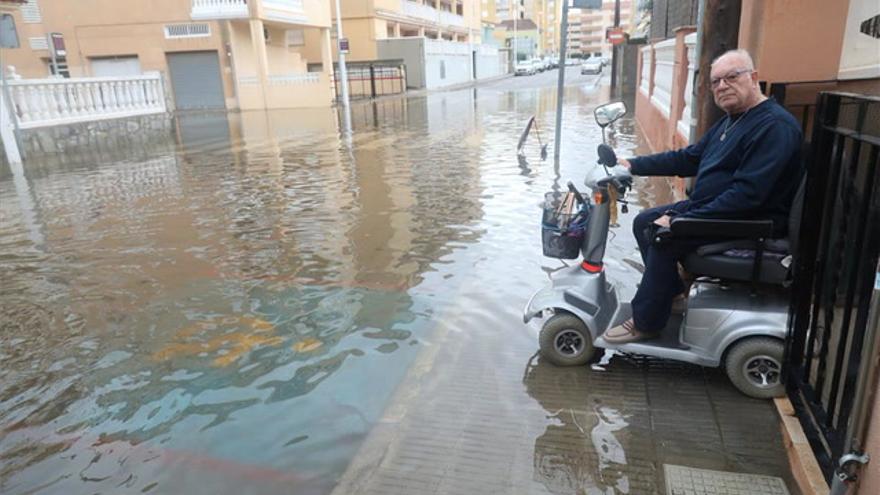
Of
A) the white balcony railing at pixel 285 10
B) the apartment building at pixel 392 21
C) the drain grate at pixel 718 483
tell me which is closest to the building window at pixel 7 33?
the drain grate at pixel 718 483

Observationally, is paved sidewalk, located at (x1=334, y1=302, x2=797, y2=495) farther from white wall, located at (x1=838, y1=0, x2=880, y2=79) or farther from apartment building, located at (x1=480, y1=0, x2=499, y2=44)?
apartment building, located at (x1=480, y1=0, x2=499, y2=44)

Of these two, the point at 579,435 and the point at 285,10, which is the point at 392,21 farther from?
the point at 579,435

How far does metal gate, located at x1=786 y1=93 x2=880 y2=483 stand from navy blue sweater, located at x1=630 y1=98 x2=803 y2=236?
→ 24cm

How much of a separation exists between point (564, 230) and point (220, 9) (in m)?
25.5

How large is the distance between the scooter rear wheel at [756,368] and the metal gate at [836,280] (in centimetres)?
18

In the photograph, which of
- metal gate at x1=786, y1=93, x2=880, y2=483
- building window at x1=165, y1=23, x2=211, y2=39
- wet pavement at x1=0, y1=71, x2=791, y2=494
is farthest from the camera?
building window at x1=165, y1=23, x2=211, y2=39

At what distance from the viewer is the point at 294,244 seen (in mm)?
6465

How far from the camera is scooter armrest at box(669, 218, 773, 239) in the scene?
10.0 ft

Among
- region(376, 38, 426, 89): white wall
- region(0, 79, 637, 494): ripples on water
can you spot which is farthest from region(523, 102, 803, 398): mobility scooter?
region(376, 38, 426, 89): white wall

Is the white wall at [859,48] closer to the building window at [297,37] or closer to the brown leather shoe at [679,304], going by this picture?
the brown leather shoe at [679,304]

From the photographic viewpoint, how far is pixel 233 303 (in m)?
4.93

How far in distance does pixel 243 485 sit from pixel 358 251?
137 inches

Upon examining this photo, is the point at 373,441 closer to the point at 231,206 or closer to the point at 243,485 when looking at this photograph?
the point at 243,485

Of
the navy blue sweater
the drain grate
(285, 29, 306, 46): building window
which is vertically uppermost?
(285, 29, 306, 46): building window
